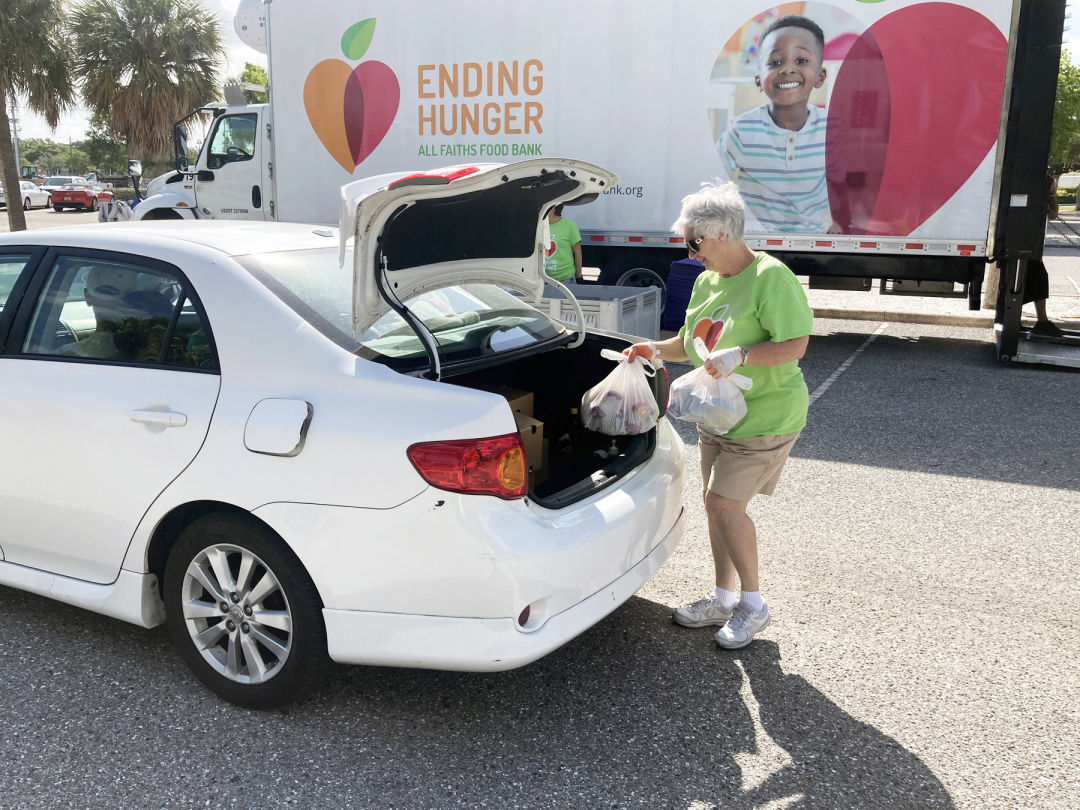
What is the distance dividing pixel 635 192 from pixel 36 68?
1286 cm

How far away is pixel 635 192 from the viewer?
1030 cm

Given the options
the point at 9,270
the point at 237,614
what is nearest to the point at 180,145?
the point at 9,270

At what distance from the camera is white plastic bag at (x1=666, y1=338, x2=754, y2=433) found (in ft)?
10.8

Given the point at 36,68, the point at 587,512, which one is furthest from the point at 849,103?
the point at 36,68

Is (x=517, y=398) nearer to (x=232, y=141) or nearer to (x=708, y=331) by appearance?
(x=708, y=331)

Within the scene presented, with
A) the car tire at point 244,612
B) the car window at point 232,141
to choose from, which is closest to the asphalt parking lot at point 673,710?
the car tire at point 244,612

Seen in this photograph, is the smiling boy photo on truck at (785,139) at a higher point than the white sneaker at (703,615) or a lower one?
higher

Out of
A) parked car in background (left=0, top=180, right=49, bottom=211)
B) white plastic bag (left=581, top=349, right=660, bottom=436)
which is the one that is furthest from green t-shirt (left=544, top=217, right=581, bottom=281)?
parked car in background (left=0, top=180, right=49, bottom=211)

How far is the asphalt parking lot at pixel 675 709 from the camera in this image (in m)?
2.71

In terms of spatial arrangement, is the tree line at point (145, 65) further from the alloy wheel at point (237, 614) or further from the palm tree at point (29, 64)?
the alloy wheel at point (237, 614)

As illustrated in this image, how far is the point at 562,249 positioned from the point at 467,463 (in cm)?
634

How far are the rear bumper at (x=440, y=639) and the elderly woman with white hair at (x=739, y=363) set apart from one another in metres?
0.98

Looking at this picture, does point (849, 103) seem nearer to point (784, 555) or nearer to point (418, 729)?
point (784, 555)

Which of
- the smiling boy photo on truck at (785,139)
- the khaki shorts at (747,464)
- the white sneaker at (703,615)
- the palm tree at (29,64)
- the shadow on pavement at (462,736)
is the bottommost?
the shadow on pavement at (462,736)
